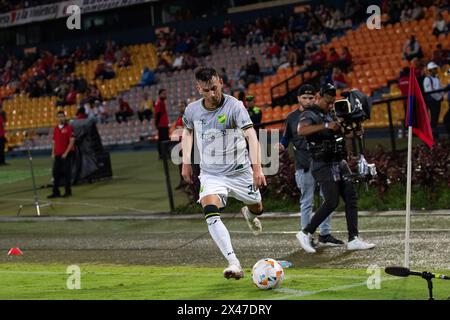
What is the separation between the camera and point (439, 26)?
2738 cm

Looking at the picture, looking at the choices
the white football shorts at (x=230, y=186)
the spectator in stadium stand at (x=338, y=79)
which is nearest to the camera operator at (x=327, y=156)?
the white football shorts at (x=230, y=186)

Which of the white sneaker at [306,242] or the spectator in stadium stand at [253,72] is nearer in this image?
the white sneaker at [306,242]

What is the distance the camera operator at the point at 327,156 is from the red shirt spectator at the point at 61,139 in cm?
999

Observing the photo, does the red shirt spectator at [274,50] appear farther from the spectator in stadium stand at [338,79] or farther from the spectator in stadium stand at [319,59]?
the spectator in stadium stand at [338,79]

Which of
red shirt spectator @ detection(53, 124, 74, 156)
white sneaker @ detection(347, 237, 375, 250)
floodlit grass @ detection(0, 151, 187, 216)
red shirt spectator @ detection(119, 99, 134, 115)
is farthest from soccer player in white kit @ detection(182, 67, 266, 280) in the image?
red shirt spectator @ detection(119, 99, 134, 115)

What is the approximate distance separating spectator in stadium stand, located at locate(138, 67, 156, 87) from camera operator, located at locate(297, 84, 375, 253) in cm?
2623

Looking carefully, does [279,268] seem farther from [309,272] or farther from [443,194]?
[443,194]

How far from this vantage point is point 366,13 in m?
31.5

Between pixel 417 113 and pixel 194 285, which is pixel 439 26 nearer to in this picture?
pixel 417 113

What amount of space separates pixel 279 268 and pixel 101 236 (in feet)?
22.5

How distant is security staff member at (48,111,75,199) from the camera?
2009 centimetres

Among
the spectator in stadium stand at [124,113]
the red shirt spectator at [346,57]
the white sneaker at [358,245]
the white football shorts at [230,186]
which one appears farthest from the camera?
the spectator in stadium stand at [124,113]

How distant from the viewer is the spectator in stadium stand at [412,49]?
2619cm

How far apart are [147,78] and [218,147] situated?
27.6 metres
